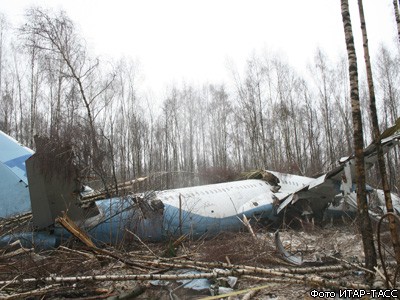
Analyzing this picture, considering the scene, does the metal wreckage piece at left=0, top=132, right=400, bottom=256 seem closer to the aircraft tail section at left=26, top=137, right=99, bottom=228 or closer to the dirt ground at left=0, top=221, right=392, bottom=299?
the aircraft tail section at left=26, top=137, right=99, bottom=228

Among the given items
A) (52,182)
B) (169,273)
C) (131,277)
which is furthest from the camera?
(52,182)

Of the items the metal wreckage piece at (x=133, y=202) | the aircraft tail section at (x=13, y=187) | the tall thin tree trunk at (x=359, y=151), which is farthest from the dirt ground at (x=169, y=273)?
the aircraft tail section at (x=13, y=187)

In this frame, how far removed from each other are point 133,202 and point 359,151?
519 cm

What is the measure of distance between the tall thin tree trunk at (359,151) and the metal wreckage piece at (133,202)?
1.71 m

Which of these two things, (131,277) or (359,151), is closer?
(131,277)

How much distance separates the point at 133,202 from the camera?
8.02 m

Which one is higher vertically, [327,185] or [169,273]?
[327,185]

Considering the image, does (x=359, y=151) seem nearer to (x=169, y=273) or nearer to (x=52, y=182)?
(x=169, y=273)

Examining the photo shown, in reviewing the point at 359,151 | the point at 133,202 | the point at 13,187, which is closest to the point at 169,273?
the point at 133,202

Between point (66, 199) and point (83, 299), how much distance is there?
A: 3.33 metres

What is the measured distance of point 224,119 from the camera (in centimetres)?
4209

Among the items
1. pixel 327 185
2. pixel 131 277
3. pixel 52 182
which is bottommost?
pixel 131 277

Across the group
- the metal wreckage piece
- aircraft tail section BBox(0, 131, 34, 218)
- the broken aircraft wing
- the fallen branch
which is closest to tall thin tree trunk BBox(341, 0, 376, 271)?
the metal wreckage piece

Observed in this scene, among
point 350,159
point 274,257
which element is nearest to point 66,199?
point 274,257
